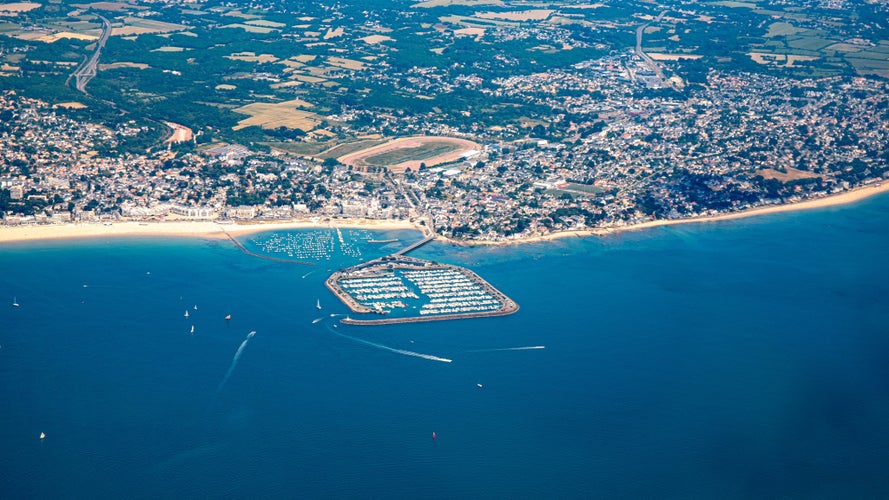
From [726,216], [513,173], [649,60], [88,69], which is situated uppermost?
[88,69]

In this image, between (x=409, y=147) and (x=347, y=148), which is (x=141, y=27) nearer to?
(x=347, y=148)

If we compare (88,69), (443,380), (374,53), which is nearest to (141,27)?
(88,69)

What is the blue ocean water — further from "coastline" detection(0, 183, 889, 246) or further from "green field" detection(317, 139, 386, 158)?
"green field" detection(317, 139, 386, 158)

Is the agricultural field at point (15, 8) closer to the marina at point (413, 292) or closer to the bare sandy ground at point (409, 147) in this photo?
the bare sandy ground at point (409, 147)

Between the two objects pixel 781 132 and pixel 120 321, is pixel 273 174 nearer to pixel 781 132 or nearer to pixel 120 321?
pixel 120 321

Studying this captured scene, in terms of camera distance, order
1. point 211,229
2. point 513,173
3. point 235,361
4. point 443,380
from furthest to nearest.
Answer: point 513,173
point 211,229
point 235,361
point 443,380

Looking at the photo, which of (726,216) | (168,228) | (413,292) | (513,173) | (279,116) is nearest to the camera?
(413,292)

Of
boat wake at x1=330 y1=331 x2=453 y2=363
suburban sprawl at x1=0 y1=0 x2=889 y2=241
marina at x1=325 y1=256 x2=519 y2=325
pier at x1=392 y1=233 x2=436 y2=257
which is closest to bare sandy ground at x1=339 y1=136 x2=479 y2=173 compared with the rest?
suburban sprawl at x1=0 y1=0 x2=889 y2=241
